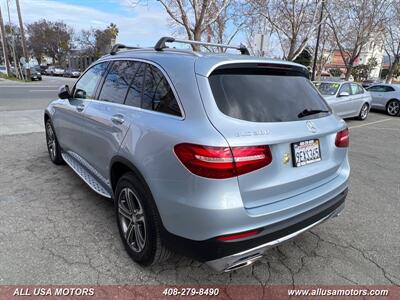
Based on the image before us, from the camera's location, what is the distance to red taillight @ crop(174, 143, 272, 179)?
193cm

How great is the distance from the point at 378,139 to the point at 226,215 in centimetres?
805

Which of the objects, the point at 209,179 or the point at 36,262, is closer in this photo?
the point at 209,179

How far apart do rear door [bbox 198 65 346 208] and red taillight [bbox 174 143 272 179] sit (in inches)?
1.9

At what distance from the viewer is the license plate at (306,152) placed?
2.25 metres

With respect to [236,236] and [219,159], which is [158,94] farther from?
[236,236]

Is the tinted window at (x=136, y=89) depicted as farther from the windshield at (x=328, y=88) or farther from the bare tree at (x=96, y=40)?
the bare tree at (x=96, y=40)

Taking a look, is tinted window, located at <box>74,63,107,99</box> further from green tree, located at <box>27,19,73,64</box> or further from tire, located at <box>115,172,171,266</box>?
green tree, located at <box>27,19,73,64</box>

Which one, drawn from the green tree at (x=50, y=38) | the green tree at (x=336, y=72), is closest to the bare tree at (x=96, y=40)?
the green tree at (x=50, y=38)

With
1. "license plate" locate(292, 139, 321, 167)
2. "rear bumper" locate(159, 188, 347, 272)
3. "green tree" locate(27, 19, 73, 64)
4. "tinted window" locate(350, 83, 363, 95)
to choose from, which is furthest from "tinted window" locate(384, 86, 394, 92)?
"green tree" locate(27, 19, 73, 64)

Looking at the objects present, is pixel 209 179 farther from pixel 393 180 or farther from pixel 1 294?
pixel 393 180

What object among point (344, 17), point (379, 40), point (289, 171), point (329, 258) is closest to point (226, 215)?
point (289, 171)

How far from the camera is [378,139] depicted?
8484mm

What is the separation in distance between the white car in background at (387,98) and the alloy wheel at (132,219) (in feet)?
49.2

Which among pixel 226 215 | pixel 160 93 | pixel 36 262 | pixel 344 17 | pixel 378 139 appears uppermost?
pixel 344 17
